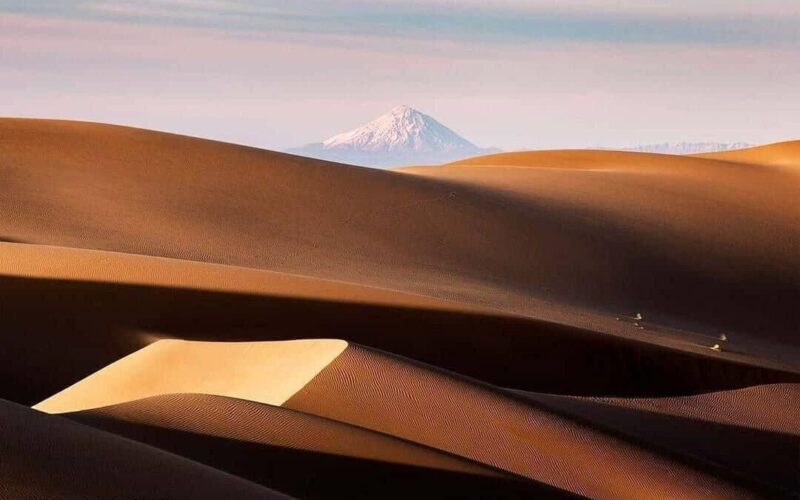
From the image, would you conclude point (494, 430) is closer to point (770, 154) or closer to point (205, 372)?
point (205, 372)

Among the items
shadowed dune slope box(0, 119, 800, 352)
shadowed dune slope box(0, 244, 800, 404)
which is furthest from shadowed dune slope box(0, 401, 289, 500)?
shadowed dune slope box(0, 119, 800, 352)

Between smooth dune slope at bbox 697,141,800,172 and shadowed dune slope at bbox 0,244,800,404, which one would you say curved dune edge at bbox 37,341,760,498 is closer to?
shadowed dune slope at bbox 0,244,800,404

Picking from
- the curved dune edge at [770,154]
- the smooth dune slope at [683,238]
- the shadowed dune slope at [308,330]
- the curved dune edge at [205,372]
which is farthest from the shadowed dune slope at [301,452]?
the curved dune edge at [770,154]

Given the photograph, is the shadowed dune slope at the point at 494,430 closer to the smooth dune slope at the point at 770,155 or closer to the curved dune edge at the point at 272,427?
the curved dune edge at the point at 272,427

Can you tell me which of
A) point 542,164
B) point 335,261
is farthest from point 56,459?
point 542,164

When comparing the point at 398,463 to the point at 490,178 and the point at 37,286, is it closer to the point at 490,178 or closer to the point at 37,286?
the point at 37,286

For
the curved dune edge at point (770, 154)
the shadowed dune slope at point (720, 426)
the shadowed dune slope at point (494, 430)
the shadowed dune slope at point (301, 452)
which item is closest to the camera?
the shadowed dune slope at point (301, 452)

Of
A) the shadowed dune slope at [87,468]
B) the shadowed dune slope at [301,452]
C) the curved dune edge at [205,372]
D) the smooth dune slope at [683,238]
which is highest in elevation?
the shadowed dune slope at [87,468]
